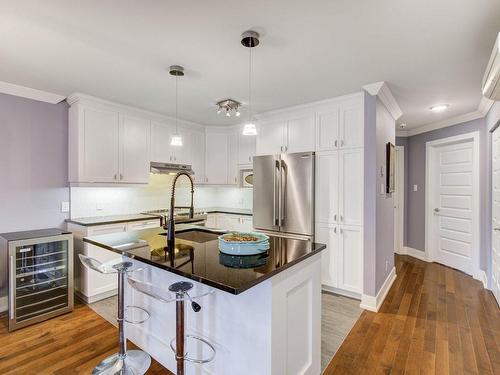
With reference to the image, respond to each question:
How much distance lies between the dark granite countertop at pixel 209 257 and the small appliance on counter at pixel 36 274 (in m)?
1.32

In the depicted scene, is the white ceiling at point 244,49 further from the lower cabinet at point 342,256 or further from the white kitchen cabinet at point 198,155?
the lower cabinet at point 342,256

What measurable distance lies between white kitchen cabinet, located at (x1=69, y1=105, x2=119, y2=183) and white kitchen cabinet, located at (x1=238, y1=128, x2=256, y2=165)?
1961mm

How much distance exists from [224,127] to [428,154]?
3.69 meters

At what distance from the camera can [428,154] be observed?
4777mm

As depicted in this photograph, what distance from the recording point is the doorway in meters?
4.08

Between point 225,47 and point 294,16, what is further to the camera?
point 225,47

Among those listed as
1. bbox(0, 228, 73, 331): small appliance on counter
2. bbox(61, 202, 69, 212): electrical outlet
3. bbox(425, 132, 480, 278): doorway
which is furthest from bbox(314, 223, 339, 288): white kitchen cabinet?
bbox(61, 202, 69, 212): electrical outlet

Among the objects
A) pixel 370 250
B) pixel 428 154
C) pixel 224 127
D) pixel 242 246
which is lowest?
pixel 370 250

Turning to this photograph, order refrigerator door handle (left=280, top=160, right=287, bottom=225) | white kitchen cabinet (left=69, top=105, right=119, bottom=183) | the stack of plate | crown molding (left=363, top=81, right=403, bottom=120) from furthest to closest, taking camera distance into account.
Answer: refrigerator door handle (left=280, top=160, right=287, bottom=225) → white kitchen cabinet (left=69, top=105, right=119, bottom=183) → crown molding (left=363, top=81, right=403, bottom=120) → the stack of plate

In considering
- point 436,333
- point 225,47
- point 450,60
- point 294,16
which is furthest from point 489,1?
point 436,333

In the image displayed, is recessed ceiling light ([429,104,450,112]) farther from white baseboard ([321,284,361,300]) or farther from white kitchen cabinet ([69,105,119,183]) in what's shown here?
white kitchen cabinet ([69,105,119,183])

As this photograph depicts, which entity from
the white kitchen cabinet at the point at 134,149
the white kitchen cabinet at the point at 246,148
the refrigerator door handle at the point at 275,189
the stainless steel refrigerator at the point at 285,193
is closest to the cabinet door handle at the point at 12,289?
the white kitchen cabinet at the point at 134,149

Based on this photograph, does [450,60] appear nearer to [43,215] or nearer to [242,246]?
[242,246]

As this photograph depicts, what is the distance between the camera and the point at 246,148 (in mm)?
4621
